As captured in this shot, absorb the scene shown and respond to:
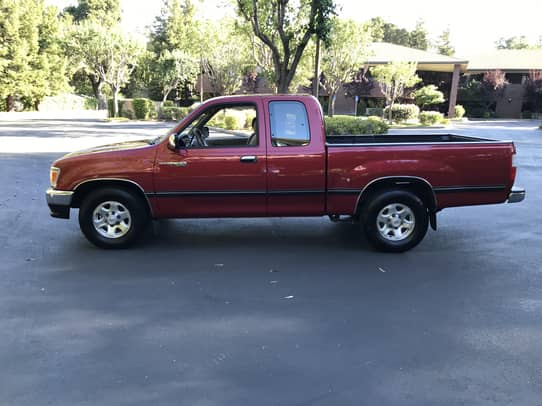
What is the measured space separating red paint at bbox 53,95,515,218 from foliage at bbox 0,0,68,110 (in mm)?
37076

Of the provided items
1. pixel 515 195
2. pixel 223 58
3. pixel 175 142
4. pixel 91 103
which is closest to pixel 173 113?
pixel 223 58

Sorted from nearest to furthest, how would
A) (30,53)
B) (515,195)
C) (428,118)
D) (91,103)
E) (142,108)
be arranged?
(515,195)
(428,118)
(142,108)
(30,53)
(91,103)

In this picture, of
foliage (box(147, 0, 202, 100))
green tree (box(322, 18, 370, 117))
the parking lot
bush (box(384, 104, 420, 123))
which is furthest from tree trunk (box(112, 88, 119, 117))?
the parking lot

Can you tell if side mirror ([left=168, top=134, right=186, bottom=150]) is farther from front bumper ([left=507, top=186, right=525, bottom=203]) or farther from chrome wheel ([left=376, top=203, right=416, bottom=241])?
front bumper ([left=507, top=186, right=525, bottom=203])

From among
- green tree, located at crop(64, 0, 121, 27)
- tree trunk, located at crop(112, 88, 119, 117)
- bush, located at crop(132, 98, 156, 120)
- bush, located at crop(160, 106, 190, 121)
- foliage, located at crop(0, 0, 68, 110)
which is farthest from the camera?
green tree, located at crop(64, 0, 121, 27)

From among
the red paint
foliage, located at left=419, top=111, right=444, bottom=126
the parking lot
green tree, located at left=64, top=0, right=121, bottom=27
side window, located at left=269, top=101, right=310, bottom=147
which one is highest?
green tree, located at left=64, top=0, right=121, bottom=27

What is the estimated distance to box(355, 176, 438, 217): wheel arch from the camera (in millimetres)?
5879

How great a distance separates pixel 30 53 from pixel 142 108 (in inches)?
524

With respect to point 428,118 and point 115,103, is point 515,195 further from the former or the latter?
point 115,103

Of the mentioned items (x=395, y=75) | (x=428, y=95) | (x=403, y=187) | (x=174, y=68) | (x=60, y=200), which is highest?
(x=174, y=68)

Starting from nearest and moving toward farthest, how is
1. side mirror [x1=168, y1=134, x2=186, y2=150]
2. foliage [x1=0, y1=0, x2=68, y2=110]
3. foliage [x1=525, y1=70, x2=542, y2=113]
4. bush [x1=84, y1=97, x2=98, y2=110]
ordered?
1. side mirror [x1=168, y1=134, x2=186, y2=150]
2. foliage [x1=0, y1=0, x2=68, y2=110]
3. foliage [x1=525, y1=70, x2=542, y2=113]
4. bush [x1=84, y1=97, x2=98, y2=110]

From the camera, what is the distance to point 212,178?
5.84 meters

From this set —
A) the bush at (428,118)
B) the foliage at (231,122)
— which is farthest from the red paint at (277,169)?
the bush at (428,118)

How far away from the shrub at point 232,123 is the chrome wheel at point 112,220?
19.0 meters
